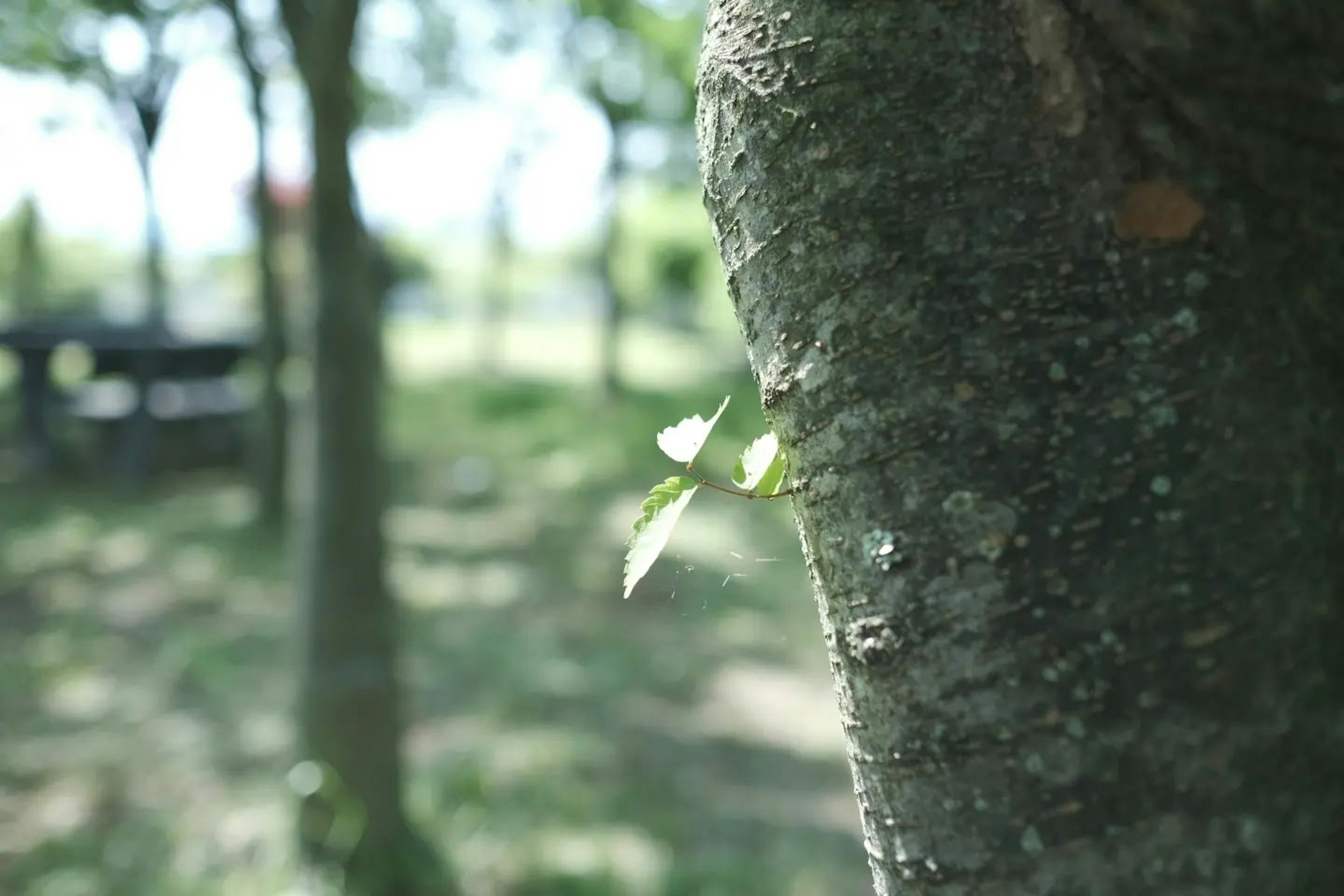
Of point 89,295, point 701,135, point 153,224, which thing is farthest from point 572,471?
point 89,295

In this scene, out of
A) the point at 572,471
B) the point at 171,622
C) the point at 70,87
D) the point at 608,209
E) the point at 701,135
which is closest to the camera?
the point at 701,135

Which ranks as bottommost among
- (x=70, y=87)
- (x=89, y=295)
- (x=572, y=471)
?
(x=572, y=471)

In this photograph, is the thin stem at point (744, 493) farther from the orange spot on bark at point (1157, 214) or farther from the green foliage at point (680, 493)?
the orange spot on bark at point (1157, 214)

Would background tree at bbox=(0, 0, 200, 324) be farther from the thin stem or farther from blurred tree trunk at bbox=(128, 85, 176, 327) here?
Answer: the thin stem

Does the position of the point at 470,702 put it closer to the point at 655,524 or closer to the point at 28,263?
the point at 655,524

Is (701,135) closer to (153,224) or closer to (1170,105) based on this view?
(1170,105)

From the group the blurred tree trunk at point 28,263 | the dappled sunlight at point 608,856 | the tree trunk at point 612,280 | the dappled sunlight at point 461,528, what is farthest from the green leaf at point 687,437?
the blurred tree trunk at point 28,263

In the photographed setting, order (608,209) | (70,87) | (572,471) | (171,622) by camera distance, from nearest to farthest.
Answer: (171,622) < (70,87) < (572,471) < (608,209)
